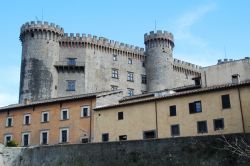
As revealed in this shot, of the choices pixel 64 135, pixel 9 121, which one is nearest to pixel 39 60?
pixel 9 121

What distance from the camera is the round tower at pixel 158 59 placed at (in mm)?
67312

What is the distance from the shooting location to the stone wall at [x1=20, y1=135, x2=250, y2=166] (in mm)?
24969

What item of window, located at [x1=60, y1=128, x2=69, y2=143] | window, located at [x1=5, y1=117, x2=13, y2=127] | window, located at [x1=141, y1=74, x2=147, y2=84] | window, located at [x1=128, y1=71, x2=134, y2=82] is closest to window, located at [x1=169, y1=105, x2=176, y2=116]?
window, located at [x1=60, y1=128, x2=69, y2=143]

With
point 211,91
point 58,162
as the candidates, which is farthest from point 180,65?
point 58,162

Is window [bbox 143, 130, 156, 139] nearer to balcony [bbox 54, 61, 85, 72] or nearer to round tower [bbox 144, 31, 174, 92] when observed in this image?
balcony [bbox 54, 61, 85, 72]

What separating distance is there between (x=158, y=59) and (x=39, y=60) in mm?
19306

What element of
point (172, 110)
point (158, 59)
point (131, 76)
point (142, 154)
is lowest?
point (142, 154)

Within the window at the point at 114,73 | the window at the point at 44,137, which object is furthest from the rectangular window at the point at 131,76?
the window at the point at 44,137

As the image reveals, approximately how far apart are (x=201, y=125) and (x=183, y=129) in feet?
5.38

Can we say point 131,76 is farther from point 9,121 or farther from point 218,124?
point 218,124

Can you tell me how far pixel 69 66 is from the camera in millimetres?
61531

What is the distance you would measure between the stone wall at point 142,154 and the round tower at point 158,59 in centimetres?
3654

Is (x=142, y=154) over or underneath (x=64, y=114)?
underneath

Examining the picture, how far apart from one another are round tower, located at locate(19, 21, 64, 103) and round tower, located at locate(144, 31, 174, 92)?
1528cm
